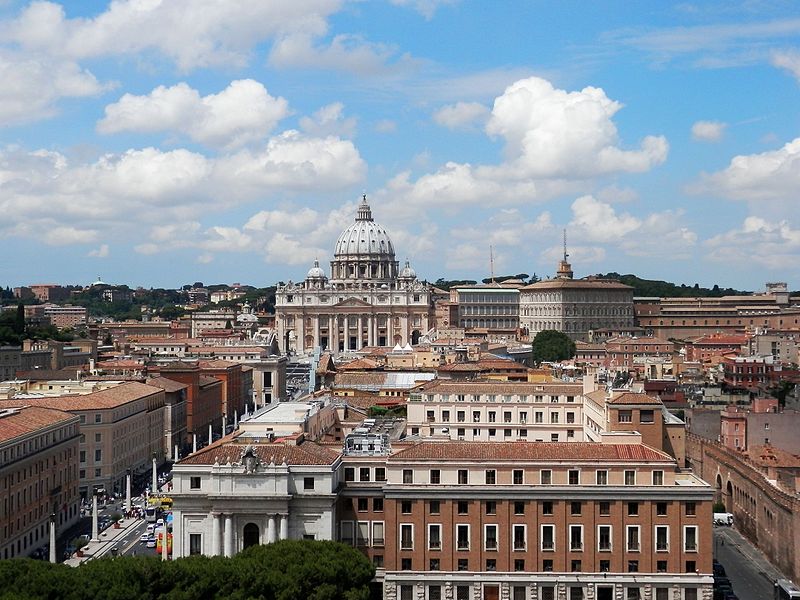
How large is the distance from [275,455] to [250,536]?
2.20 m

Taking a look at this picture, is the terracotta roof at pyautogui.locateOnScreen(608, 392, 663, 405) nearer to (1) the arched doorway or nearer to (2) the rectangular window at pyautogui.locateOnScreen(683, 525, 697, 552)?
(2) the rectangular window at pyautogui.locateOnScreen(683, 525, 697, 552)

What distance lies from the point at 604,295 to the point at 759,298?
22076mm

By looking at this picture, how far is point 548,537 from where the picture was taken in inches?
1369

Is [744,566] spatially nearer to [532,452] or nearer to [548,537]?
[532,452]

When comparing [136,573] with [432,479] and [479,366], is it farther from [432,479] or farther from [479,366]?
[479,366]

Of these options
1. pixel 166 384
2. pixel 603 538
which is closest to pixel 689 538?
pixel 603 538

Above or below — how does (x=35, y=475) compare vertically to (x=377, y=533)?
above

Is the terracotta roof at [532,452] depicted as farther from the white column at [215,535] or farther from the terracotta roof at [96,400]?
the terracotta roof at [96,400]

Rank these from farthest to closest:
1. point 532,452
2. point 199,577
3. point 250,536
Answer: point 532,452, point 250,536, point 199,577

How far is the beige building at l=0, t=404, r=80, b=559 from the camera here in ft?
147

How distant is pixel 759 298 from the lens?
174 metres

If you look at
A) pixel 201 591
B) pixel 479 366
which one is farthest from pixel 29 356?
pixel 201 591

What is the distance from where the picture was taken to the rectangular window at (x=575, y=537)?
114 ft

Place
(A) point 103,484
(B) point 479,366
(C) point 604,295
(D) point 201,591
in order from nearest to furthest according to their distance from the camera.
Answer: (D) point 201,591
(A) point 103,484
(B) point 479,366
(C) point 604,295
